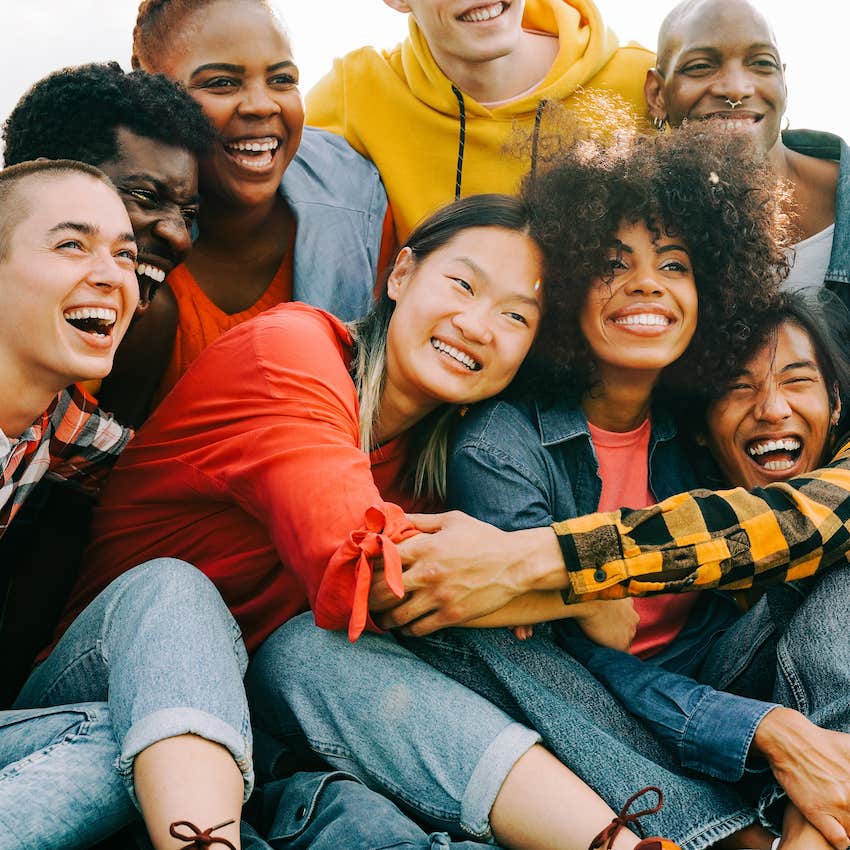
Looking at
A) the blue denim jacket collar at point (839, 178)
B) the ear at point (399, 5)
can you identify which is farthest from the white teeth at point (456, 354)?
the ear at point (399, 5)

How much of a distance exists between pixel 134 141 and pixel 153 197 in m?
0.17

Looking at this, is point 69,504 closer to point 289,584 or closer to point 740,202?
point 289,584

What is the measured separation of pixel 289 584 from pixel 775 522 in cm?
119

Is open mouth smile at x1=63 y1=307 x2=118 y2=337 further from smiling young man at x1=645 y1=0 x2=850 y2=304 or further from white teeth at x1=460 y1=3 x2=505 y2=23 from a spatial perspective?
smiling young man at x1=645 y1=0 x2=850 y2=304

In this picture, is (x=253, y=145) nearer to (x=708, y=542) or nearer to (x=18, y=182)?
(x=18, y=182)

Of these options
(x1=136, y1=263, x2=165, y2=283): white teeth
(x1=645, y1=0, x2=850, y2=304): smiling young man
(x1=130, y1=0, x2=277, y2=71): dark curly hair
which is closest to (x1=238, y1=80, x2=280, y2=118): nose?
(x1=130, y1=0, x2=277, y2=71): dark curly hair

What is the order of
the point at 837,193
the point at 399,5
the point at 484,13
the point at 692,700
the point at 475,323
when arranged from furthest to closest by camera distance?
the point at 399,5
the point at 484,13
the point at 837,193
the point at 475,323
the point at 692,700

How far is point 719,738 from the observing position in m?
2.54

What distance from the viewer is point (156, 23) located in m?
3.71

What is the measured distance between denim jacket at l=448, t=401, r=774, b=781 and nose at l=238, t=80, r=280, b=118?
4.32ft

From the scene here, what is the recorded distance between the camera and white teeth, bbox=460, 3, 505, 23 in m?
4.09

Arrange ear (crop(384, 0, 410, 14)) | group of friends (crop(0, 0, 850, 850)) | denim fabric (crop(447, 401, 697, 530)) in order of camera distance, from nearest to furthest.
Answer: group of friends (crop(0, 0, 850, 850)), denim fabric (crop(447, 401, 697, 530)), ear (crop(384, 0, 410, 14))

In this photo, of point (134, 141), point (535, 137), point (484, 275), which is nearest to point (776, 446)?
point (484, 275)

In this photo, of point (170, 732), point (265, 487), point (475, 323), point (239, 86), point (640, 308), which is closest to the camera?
point (170, 732)
